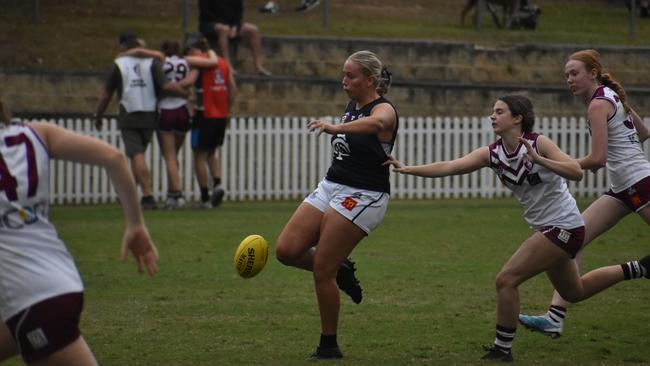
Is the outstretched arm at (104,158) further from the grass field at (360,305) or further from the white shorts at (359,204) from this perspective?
the white shorts at (359,204)

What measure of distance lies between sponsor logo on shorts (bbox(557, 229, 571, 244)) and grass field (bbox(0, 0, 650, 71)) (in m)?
16.7

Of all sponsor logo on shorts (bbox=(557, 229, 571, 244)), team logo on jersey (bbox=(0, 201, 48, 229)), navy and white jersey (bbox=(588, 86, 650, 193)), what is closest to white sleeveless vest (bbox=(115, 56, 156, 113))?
navy and white jersey (bbox=(588, 86, 650, 193))

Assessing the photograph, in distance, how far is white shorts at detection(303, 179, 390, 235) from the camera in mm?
8422

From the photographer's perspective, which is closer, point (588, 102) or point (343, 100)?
point (588, 102)

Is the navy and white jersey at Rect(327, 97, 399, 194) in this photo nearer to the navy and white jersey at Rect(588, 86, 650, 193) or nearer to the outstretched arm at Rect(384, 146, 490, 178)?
the outstretched arm at Rect(384, 146, 490, 178)

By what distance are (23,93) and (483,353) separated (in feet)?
50.1

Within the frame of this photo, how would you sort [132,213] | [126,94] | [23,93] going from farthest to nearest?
[23,93]
[126,94]
[132,213]

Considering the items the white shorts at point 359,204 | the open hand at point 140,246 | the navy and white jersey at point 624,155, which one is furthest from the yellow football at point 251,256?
the open hand at point 140,246

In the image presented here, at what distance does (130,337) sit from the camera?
9133 mm

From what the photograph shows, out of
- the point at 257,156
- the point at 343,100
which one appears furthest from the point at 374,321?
the point at 343,100

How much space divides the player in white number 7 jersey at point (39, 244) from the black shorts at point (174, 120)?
40.5ft

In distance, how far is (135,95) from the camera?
17.2 metres

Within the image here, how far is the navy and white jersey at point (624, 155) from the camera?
31.3ft

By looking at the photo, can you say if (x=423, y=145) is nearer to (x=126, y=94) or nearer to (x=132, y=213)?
(x=126, y=94)
